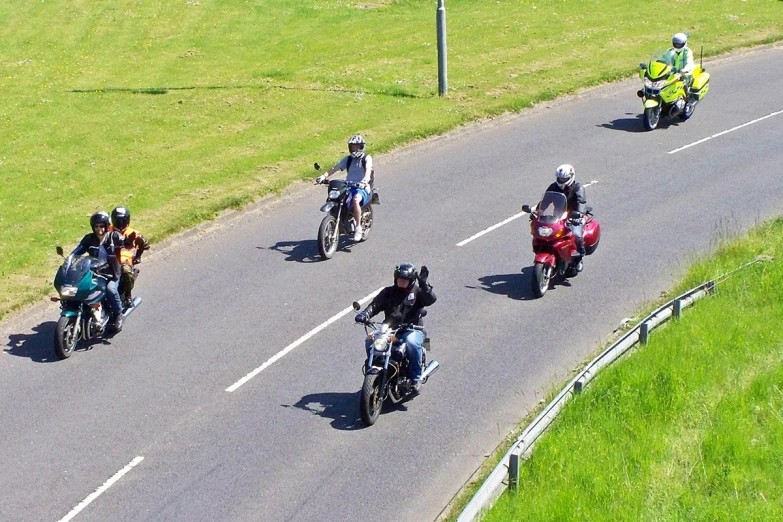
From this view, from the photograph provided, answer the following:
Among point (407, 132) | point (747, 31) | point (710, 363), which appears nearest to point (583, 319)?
point (710, 363)

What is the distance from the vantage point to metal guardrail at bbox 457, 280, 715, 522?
1055 cm

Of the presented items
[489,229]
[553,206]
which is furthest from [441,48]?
[553,206]


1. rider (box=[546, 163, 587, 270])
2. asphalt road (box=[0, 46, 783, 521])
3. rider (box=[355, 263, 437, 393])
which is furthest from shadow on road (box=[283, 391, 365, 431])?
rider (box=[546, 163, 587, 270])

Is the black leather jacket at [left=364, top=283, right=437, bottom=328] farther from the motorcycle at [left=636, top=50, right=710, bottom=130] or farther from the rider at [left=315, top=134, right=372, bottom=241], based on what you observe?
the motorcycle at [left=636, top=50, right=710, bottom=130]

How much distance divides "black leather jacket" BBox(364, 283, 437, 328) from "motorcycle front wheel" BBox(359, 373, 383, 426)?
2.88ft

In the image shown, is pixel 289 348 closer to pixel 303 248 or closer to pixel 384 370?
pixel 384 370

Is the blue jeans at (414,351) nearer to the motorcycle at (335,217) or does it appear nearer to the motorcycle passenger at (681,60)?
the motorcycle at (335,217)

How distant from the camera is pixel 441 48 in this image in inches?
1089

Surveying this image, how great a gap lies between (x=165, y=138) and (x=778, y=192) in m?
14.2

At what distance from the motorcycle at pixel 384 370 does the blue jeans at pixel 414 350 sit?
0.05m

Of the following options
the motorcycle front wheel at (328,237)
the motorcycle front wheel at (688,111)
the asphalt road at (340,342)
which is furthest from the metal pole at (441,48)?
the motorcycle front wheel at (328,237)

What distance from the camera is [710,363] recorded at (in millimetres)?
13852

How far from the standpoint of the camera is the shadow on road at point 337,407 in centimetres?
1336

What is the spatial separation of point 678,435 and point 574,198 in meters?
6.24
